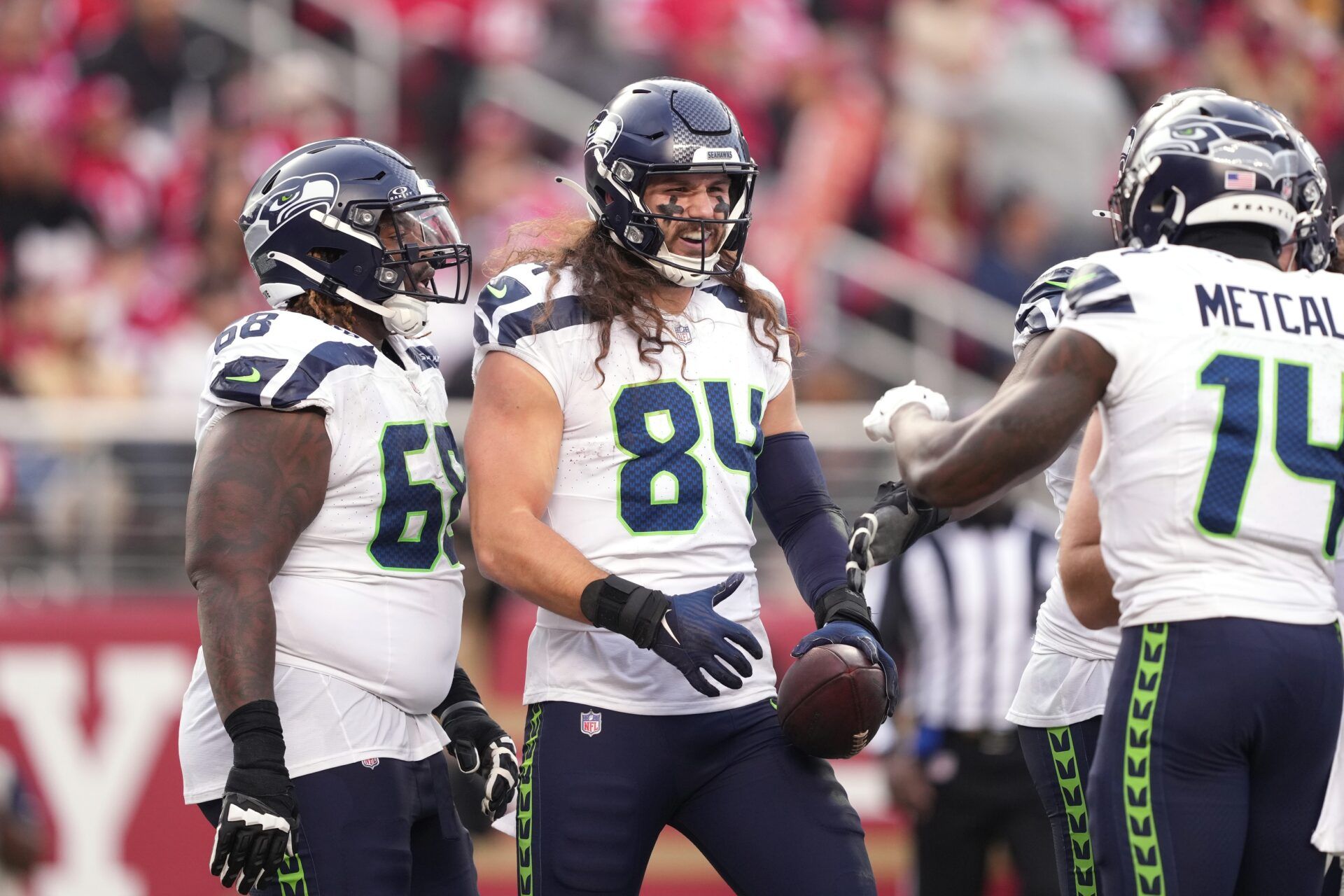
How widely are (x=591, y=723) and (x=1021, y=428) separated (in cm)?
113

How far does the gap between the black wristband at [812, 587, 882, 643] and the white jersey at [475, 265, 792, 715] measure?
17 cm

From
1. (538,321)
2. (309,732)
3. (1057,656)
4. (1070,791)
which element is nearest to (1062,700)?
(1057,656)

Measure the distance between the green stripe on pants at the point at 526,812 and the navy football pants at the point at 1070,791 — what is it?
3.72 ft

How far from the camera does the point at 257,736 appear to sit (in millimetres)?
3467

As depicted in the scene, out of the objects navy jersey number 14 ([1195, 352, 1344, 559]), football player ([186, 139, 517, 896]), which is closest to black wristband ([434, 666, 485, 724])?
football player ([186, 139, 517, 896])

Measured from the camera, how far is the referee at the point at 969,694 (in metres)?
6.10

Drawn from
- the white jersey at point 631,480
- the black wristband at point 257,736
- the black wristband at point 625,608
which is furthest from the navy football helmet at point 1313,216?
the black wristband at point 257,736

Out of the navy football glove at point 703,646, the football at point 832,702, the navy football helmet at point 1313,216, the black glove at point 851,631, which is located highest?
the navy football helmet at point 1313,216

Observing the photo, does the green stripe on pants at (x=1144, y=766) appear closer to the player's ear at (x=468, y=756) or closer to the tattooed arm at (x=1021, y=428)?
the tattooed arm at (x=1021, y=428)

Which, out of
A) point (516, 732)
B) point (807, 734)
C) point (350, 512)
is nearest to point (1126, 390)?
point (807, 734)

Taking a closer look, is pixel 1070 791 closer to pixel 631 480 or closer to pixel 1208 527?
pixel 1208 527

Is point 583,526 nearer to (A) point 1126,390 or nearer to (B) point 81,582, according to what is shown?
(A) point 1126,390

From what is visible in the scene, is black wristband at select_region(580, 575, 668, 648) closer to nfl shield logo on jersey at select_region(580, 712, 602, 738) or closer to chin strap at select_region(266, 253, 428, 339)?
nfl shield logo on jersey at select_region(580, 712, 602, 738)

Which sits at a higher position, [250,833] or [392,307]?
[392,307]
